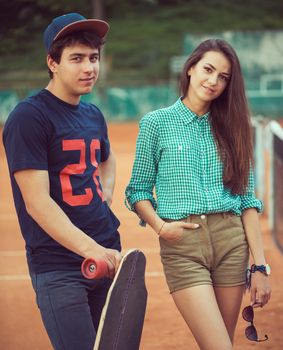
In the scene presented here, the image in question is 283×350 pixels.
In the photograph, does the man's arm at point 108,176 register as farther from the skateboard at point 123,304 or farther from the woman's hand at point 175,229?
the skateboard at point 123,304

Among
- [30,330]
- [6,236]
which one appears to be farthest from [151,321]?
A: [6,236]

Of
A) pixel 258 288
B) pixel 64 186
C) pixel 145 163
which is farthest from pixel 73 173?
pixel 258 288

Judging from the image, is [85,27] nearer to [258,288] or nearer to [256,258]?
[256,258]

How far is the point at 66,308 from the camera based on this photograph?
3.53 metres

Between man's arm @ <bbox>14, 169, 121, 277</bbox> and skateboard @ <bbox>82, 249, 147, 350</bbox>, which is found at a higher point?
man's arm @ <bbox>14, 169, 121, 277</bbox>

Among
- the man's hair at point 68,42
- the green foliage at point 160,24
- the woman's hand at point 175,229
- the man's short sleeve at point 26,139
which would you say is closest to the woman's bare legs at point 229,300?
the woman's hand at point 175,229

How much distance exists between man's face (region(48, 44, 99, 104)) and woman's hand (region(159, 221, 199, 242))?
750 mm

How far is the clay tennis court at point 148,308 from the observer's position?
21.4 feet

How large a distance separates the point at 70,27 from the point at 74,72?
19 centimetres

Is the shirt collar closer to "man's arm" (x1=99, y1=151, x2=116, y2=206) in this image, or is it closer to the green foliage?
"man's arm" (x1=99, y1=151, x2=116, y2=206)

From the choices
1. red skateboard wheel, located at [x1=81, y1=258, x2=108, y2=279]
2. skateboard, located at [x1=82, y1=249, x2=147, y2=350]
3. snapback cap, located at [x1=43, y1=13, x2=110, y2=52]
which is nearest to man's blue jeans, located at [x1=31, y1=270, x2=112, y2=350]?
skateboard, located at [x1=82, y1=249, x2=147, y2=350]

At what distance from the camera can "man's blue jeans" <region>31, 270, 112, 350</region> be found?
11.5 feet

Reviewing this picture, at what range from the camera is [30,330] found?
274 inches

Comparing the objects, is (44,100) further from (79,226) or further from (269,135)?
(269,135)
